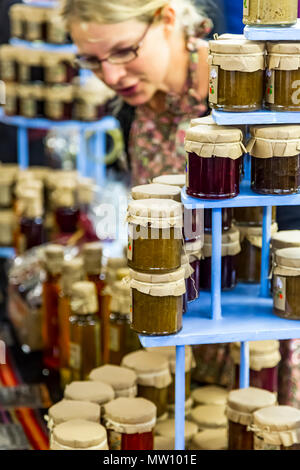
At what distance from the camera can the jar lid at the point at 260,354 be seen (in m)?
3.10

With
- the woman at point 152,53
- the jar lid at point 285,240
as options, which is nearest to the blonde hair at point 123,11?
the woman at point 152,53

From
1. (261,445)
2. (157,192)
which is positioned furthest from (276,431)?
(157,192)

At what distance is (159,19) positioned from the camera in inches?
134

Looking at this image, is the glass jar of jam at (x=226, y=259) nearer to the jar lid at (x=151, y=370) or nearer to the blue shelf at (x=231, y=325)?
Result: the blue shelf at (x=231, y=325)

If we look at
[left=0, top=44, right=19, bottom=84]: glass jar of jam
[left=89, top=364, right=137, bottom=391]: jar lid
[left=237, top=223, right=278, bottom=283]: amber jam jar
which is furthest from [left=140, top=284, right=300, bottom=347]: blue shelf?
[left=0, top=44, right=19, bottom=84]: glass jar of jam

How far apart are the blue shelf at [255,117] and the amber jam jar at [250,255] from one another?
1.59 feet

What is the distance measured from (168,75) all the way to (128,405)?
1153 mm

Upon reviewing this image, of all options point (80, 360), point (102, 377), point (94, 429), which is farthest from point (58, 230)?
point (94, 429)

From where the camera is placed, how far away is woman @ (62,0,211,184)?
132 inches

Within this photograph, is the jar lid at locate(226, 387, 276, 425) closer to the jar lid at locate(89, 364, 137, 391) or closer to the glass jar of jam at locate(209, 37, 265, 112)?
the jar lid at locate(89, 364, 137, 391)

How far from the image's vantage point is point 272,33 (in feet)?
8.23

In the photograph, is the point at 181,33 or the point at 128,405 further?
the point at 181,33

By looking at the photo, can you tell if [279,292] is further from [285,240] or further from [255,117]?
[255,117]

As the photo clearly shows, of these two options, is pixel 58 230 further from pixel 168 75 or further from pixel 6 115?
pixel 168 75
